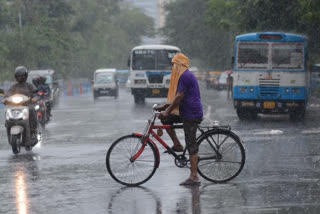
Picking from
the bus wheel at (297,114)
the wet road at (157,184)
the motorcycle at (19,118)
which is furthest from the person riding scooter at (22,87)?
the bus wheel at (297,114)

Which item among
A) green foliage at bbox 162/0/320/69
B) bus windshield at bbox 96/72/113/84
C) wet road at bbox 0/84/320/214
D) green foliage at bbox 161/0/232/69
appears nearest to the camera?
wet road at bbox 0/84/320/214

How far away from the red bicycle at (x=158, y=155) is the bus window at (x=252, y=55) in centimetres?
1277

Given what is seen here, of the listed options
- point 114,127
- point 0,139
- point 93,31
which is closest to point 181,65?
point 0,139

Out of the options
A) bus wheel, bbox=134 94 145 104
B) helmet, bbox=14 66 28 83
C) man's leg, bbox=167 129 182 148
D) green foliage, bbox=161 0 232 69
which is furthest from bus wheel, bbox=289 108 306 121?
green foliage, bbox=161 0 232 69

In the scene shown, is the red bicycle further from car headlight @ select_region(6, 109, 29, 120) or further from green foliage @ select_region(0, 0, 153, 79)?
green foliage @ select_region(0, 0, 153, 79)

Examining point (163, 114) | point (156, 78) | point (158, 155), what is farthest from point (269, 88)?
point (156, 78)

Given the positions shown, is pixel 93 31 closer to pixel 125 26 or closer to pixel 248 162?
pixel 125 26

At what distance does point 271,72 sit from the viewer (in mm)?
22469

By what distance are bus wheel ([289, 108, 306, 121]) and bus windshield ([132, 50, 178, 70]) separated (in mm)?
13106

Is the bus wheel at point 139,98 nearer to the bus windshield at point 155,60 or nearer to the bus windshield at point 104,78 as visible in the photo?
the bus windshield at point 155,60

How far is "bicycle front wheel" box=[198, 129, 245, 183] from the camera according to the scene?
9.98 meters

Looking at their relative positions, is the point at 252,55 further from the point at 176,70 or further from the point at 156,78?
the point at 156,78

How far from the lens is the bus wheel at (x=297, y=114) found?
2264 cm

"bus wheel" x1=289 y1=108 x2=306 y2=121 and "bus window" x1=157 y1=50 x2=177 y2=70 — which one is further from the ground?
"bus window" x1=157 y1=50 x2=177 y2=70
